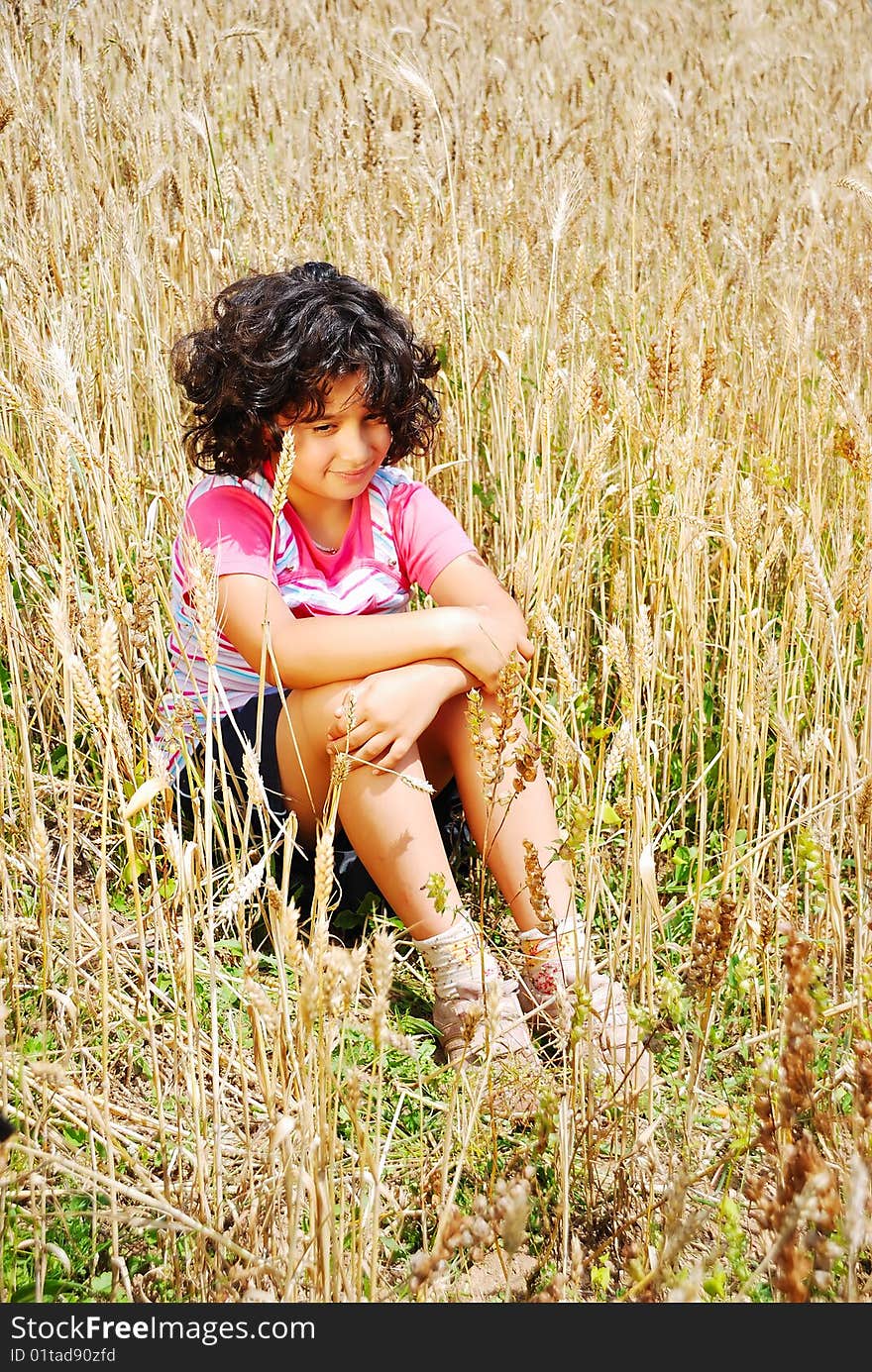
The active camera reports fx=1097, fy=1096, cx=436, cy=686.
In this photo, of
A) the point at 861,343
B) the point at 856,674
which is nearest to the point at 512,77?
the point at 861,343

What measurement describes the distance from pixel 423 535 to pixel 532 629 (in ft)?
0.73

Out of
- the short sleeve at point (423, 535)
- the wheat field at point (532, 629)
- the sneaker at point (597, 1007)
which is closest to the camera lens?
the wheat field at point (532, 629)

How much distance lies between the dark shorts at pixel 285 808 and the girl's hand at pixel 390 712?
0.53 ft

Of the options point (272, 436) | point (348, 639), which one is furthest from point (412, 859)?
point (272, 436)

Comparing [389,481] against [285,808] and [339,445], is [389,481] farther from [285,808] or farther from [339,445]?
[285,808]

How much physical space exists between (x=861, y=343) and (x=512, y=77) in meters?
1.29

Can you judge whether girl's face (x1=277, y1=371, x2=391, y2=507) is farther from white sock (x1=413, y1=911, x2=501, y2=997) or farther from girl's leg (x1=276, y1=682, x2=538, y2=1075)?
white sock (x1=413, y1=911, x2=501, y2=997)

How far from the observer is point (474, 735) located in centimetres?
106

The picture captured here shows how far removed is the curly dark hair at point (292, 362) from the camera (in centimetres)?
153

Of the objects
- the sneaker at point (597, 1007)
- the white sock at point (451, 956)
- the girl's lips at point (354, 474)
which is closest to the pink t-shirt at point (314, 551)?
the girl's lips at point (354, 474)

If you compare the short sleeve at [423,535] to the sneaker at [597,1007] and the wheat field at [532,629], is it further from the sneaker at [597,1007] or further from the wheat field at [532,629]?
the sneaker at [597,1007]

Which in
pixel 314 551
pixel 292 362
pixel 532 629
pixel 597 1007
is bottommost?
pixel 597 1007

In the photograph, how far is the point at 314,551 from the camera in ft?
5.48

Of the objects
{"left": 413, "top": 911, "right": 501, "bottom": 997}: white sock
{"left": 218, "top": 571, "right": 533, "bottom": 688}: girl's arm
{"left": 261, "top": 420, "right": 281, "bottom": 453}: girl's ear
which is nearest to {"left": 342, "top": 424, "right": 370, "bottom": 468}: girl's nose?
{"left": 261, "top": 420, "right": 281, "bottom": 453}: girl's ear
